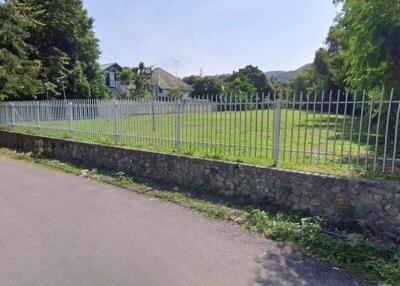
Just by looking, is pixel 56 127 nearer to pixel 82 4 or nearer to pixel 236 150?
pixel 236 150

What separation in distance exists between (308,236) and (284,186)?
1.10m

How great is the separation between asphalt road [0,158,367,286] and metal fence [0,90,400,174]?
1.81 meters

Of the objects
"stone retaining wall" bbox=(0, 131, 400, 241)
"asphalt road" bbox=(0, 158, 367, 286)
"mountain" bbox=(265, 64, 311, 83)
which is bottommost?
"asphalt road" bbox=(0, 158, 367, 286)

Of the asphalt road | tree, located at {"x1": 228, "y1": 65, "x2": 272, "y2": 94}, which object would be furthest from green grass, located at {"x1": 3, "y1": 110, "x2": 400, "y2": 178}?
tree, located at {"x1": 228, "y1": 65, "x2": 272, "y2": 94}

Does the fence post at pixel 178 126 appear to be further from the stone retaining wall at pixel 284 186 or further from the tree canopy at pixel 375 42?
the tree canopy at pixel 375 42

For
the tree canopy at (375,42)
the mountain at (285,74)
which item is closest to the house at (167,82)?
the mountain at (285,74)

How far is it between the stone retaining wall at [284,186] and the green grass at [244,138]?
0.34 metres

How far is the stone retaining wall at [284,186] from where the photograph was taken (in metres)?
4.67

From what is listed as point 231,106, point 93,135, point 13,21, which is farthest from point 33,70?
point 231,106

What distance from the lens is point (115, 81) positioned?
52.2m

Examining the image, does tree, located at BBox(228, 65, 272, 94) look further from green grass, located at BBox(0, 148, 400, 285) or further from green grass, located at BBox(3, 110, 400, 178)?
green grass, located at BBox(0, 148, 400, 285)

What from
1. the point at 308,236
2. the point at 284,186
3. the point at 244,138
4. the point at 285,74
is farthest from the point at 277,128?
the point at 285,74

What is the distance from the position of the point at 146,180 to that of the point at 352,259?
483cm

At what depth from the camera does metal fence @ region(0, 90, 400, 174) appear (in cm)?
554
